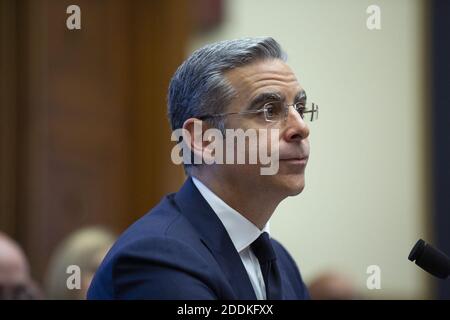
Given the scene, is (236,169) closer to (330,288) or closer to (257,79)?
(257,79)

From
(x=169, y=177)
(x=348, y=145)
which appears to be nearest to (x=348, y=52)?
(x=348, y=145)

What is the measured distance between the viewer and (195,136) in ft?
6.01

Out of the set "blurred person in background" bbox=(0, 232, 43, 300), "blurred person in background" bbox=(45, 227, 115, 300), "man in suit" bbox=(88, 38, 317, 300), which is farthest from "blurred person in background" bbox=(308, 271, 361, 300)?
"man in suit" bbox=(88, 38, 317, 300)

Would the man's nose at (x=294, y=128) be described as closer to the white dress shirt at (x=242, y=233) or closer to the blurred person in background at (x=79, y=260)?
the white dress shirt at (x=242, y=233)

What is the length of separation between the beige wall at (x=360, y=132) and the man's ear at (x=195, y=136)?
7.94ft

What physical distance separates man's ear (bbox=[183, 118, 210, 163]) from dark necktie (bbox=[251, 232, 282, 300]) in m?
0.23

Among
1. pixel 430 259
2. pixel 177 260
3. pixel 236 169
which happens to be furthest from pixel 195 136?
pixel 430 259

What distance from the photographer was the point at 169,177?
171 inches

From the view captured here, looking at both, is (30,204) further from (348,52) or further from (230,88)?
(230,88)

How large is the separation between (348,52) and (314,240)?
3.26ft

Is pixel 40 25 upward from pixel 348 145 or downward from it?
upward

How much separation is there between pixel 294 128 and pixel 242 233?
9.6 inches

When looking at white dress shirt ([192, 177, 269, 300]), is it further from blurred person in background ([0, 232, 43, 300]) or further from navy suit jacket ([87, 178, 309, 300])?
blurred person in background ([0, 232, 43, 300])

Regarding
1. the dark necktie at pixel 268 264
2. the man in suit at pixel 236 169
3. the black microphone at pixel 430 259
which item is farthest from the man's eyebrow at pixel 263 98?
the black microphone at pixel 430 259
